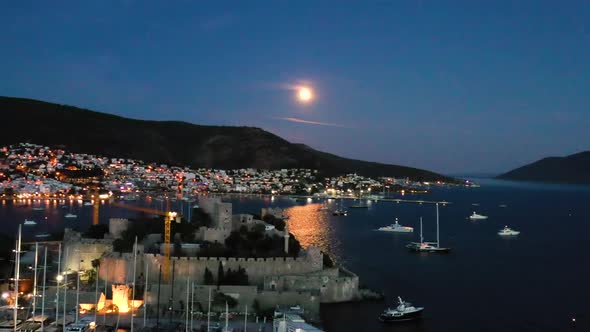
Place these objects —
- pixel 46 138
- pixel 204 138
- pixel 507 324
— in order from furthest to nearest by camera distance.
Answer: pixel 204 138, pixel 46 138, pixel 507 324

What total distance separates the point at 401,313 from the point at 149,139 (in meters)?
106

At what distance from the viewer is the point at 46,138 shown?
334 ft

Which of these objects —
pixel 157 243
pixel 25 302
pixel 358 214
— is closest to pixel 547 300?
pixel 157 243

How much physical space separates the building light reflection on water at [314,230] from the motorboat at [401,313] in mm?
11852

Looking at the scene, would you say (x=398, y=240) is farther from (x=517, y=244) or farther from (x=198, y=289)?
(x=198, y=289)

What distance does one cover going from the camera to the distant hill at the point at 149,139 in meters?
104

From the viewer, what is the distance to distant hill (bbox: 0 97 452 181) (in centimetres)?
10444

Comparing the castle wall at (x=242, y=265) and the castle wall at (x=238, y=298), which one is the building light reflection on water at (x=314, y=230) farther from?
the castle wall at (x=238, y=298)

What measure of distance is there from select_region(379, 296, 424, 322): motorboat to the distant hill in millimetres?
89031

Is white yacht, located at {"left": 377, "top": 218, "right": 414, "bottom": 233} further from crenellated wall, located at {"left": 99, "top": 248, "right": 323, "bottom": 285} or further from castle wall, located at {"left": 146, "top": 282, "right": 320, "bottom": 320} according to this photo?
castle wall, located at {"left": 146, "top": 282, "right": 320, "bottom": 320}

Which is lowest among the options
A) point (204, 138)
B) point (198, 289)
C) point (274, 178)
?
point (198, 289)

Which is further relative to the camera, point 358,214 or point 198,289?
point 358,214

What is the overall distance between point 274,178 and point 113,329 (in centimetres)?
9538

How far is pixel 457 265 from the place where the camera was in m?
33.0
